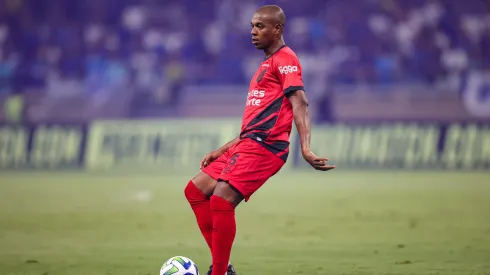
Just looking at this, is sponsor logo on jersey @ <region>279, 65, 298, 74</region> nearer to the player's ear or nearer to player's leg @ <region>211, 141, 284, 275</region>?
the player's ear

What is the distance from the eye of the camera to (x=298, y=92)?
610 centimetres

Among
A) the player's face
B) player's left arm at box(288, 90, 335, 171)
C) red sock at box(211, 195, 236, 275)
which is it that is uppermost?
the player's face

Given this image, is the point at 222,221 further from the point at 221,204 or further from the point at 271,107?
A: the point at 271,107

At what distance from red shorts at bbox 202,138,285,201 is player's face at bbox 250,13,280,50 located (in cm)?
74

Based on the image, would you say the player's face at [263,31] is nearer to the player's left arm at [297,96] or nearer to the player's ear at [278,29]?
the player's ear at [278,29]

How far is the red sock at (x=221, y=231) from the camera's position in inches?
243

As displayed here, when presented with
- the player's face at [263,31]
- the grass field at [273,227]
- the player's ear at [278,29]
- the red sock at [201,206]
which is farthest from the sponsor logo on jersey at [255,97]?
the grass field at [273,227]

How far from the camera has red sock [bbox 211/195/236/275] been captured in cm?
617

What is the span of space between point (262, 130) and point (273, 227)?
5.40 m

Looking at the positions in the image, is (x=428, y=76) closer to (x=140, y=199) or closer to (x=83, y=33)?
(x=83, y=33)

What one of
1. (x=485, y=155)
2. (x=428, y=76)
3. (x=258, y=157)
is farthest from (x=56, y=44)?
(x=258, y=157)

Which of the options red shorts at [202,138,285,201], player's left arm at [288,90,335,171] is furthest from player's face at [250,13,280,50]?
red shorts at [202,138,285,201]

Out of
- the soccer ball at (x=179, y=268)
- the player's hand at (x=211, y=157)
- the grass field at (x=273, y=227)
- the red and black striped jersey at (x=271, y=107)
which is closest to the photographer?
the red and black striped jersey at (x=271, y=107)

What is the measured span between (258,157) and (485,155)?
52.6 ft
